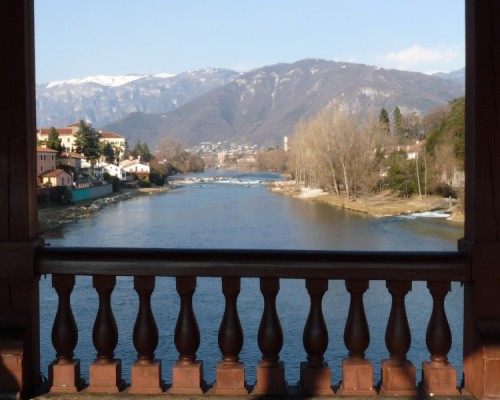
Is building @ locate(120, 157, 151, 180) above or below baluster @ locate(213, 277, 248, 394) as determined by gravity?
above

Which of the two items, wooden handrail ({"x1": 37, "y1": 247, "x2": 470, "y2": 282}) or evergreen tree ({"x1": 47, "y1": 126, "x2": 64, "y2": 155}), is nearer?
wooden handrail ({"x1": 37, "y1": 247, "x2": 470, "y2": 282})

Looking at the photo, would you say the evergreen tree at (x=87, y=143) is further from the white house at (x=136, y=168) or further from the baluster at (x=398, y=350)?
the baluster at (x=398, y=350)

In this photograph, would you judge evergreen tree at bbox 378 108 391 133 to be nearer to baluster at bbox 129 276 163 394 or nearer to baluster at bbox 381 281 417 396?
baluster at bbox 381 281 417 396

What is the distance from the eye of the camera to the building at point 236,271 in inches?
88.8

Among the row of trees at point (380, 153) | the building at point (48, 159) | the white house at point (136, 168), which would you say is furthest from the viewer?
the white house at point (136, 168)

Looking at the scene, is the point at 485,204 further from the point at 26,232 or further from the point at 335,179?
the point at 335,179

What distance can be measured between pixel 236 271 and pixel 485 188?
34.1 inches

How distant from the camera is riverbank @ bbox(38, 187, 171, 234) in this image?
104 ft

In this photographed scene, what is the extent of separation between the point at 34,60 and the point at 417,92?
89.9m

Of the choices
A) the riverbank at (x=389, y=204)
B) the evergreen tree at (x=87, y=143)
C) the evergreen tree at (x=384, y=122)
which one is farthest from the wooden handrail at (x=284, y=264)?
the evergreen tree at (x=87, y=143)

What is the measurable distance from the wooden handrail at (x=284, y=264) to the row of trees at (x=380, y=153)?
31875 mm

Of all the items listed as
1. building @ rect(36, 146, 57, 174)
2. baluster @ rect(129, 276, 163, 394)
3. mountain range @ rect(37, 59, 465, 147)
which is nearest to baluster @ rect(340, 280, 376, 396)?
baluster @ rect(129, 276, 163, 394)

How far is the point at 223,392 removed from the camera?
233cm

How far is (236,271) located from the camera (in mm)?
2289
